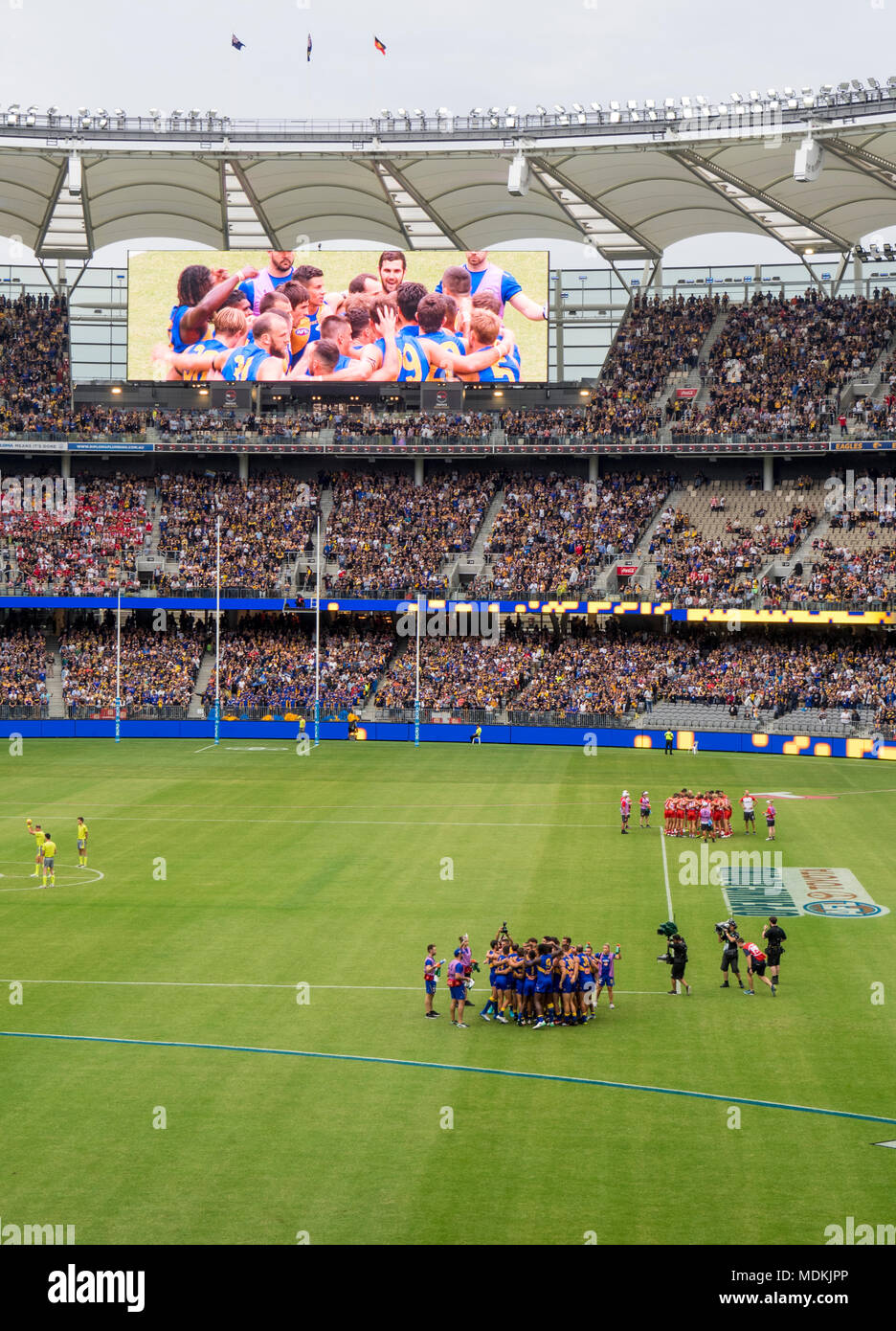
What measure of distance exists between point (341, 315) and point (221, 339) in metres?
6.88

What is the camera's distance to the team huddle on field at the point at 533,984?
79.5 feet

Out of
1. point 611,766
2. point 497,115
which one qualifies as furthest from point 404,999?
point 497,115

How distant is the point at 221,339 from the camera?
3258 inches

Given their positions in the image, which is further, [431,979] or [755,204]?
[755,204]

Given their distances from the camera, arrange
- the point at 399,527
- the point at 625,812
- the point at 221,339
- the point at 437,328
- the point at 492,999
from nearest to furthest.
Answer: the point at 492,999
the point at 625,812
the point at 399,527
the point at 437,328
the point at 221,339

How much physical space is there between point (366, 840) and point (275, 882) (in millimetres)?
6045

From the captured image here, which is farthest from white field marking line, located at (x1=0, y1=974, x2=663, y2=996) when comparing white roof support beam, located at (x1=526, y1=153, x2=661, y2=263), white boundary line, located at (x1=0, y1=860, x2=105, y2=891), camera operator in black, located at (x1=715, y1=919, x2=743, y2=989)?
white roof support beam, located at (x1=526, y1=153, x2=661, y2=263)

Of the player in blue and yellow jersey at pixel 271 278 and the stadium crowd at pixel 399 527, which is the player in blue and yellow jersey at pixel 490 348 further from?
the player in blue and yellow jersey at pixel 271 278

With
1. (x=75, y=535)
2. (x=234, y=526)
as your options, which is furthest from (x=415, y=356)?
(x=75, y=535)

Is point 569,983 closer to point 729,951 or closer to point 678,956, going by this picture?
point 678,956

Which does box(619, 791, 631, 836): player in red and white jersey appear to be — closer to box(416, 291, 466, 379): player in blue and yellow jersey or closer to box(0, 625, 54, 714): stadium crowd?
box(0, 625, 54, 714): stadium crowd

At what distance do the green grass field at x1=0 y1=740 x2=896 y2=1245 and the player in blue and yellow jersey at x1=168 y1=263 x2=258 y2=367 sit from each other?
4590 centimetres

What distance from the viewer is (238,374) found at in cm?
8262

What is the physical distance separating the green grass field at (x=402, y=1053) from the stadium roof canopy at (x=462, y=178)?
35.1 metres
